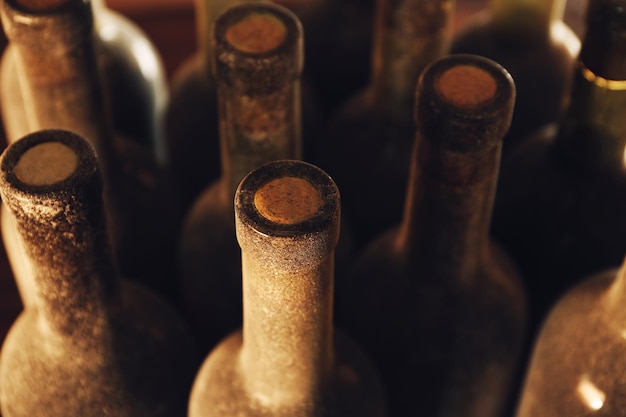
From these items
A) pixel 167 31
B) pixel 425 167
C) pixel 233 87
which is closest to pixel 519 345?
pixel 425 167

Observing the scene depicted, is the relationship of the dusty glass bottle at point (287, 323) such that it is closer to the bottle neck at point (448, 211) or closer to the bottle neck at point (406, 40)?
the bottle neck at point (448, 211)

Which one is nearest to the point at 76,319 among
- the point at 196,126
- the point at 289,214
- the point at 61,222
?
the point at 61,222

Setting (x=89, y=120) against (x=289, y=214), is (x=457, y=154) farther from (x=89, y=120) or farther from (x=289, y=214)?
(x=89, y=120)

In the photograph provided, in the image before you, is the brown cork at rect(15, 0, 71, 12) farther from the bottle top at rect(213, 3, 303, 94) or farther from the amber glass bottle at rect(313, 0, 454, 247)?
the amber glass bottle at rect(313, 0, 454, 247)

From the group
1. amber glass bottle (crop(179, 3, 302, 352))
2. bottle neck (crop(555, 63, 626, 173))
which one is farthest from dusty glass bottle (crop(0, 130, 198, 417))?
bottle neck (crop(555, 63, 626, 173))

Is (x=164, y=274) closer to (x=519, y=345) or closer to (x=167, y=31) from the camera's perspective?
(x=519, y=345)

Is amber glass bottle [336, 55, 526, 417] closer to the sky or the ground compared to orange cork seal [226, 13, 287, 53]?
closer to the ground

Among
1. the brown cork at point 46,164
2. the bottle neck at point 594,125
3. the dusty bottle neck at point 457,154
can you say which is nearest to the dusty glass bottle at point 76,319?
the brown cork at point 46,164
